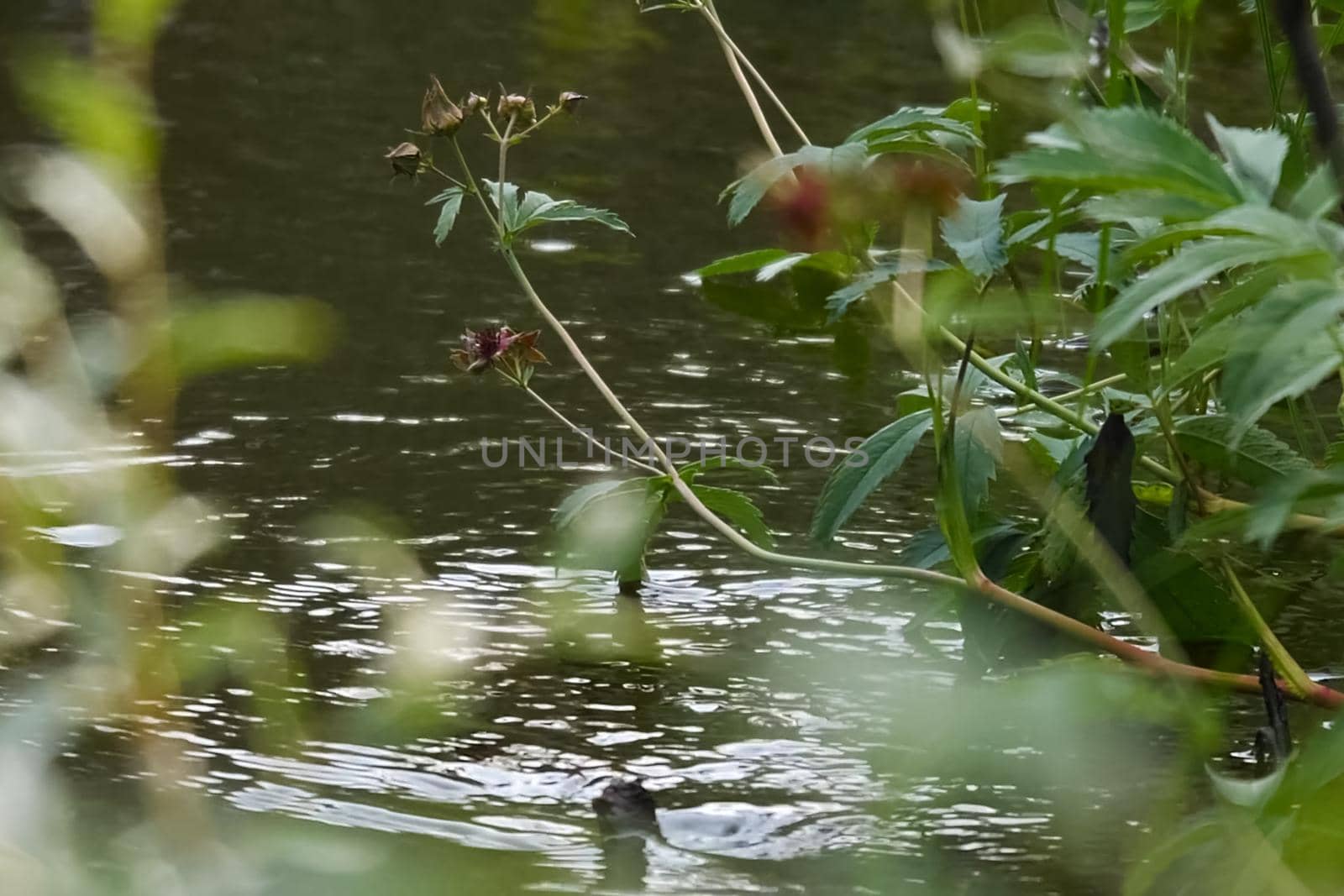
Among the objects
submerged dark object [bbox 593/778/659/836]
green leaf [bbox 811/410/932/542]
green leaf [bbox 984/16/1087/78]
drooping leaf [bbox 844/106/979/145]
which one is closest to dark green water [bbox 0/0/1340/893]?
submerged dark object [bbox 593/778/659/836]

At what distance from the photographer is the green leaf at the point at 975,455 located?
1.33 m

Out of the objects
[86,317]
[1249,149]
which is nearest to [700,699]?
[1249,149]

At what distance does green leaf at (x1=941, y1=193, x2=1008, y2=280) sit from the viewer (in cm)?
118

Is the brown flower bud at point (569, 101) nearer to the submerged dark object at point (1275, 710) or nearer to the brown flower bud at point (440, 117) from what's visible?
the brown flower bud at point (440, 117)

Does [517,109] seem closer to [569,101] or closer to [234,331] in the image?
[569,101]

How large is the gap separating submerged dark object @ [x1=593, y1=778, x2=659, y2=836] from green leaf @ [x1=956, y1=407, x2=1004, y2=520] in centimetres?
35

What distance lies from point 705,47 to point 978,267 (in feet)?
12.1

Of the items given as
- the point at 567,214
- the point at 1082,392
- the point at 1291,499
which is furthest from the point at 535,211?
the point at 1291,499

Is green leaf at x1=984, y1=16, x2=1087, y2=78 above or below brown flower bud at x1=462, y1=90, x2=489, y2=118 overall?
below

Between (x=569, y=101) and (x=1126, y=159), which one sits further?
(x=569, y=101)

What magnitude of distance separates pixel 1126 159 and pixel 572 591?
3.50ft

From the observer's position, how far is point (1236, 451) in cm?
131

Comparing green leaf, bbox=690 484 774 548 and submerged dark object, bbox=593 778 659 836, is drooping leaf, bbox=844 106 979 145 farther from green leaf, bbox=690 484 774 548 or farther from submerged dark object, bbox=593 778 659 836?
submerged dark object, bbox=593 778 659 836

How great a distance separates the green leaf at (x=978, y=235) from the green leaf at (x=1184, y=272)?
496 mm
